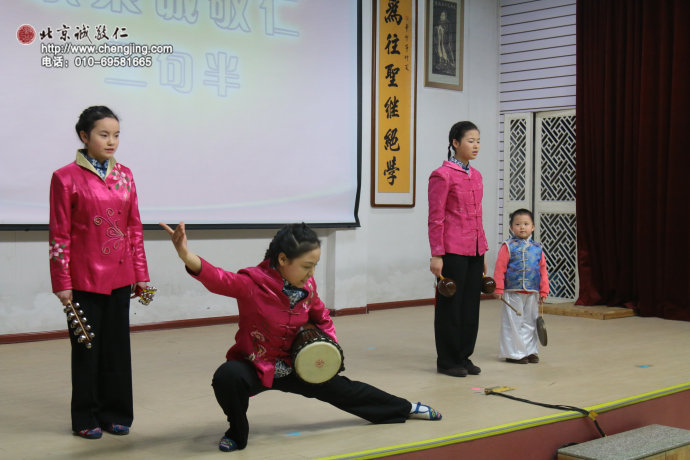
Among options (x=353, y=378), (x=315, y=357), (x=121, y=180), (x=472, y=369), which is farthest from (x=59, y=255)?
(x=472, y=369)

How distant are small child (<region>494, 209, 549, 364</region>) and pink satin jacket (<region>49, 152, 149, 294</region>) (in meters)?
2.28

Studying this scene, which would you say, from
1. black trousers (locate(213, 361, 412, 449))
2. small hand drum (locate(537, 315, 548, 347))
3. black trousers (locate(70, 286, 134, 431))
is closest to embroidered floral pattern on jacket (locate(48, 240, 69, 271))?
black trousers (locate(70, 286, 134, 431))

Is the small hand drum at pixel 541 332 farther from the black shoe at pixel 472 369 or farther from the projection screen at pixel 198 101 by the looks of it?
the projection screen at pixel 198 101

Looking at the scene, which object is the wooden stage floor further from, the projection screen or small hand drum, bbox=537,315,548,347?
the projection screen

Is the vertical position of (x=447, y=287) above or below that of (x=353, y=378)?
above

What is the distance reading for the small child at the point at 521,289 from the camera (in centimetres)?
463

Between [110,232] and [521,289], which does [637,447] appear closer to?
[521,289]

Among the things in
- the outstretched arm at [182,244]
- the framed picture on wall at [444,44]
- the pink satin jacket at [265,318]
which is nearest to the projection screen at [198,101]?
the framed picture on wall at [444,44]

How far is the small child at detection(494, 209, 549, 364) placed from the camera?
182 inches

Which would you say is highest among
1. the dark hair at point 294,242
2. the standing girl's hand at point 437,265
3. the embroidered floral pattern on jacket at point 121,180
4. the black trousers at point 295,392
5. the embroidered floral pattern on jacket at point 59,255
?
the embroidered floral pattern on jacket at point 121,180

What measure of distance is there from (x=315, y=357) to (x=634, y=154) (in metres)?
4.62

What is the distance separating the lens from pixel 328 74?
20.9 ft

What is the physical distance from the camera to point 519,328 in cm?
465

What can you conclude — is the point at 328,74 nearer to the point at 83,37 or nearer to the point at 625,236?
the point at 83,37
